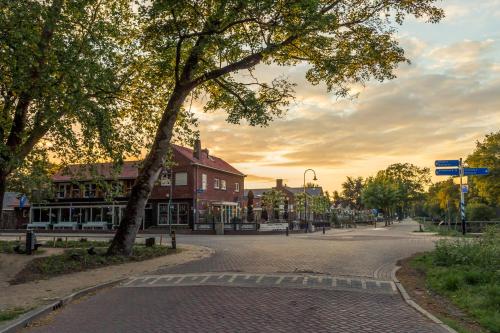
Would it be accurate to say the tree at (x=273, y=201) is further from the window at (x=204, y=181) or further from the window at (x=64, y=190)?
the window at (x=64, y=190)

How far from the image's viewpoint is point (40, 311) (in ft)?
27.8

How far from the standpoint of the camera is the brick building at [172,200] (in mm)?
46875

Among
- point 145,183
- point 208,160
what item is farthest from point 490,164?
point 145,183

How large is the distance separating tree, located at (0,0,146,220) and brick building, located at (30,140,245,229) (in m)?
26.3

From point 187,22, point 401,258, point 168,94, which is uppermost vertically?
point 187,22

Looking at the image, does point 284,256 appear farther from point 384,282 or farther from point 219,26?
point 219,26

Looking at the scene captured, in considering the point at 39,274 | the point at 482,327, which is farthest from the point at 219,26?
the point at 482,327

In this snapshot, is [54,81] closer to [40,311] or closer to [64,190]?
[40,311]

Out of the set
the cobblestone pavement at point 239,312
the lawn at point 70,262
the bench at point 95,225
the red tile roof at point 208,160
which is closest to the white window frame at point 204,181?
the red tile roof at point 208,160

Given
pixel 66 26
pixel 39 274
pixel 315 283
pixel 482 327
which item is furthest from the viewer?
pixel 66 26

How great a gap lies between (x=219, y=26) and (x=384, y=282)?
33.7 ft

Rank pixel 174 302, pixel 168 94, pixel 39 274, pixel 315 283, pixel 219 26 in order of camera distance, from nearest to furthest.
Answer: pixel 174 302 < pixel 315 283 < pixel 39 274 < pixel 219 26 < pixel 168 94

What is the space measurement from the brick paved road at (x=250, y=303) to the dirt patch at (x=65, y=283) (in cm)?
75

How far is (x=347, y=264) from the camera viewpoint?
15.5m
